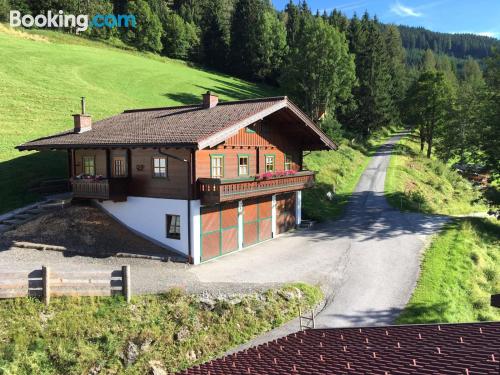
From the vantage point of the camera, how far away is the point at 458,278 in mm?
20797

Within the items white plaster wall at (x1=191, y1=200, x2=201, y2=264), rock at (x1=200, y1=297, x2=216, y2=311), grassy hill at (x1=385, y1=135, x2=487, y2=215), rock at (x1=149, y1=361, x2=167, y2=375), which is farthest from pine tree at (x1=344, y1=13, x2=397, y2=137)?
rock at (x1=149, y1=361, x2=167, y2=375)

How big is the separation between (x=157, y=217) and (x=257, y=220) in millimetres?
6596

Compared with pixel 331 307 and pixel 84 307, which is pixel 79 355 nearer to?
pixel 84 307

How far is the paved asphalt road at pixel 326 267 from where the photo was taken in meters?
17.4

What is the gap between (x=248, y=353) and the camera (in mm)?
10719

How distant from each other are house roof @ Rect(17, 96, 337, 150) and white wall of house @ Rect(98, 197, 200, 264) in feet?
10.3

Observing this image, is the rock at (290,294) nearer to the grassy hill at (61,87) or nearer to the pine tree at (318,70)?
the grassy hill at (61,87)

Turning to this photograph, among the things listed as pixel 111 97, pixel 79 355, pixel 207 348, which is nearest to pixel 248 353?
pixel 207 348

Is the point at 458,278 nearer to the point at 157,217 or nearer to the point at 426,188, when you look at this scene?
the point at 157,217

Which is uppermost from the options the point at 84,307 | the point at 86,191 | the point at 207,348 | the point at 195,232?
the point at 86,191

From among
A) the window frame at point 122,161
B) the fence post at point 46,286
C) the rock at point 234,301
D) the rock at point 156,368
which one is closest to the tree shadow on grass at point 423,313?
the rock at point 234,301

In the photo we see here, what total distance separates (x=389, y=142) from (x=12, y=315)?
65752 mm

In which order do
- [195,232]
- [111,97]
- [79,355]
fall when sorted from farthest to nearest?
[111,97], [195,232], [79,355]

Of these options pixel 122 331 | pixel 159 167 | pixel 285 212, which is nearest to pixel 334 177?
pixel 285 212
